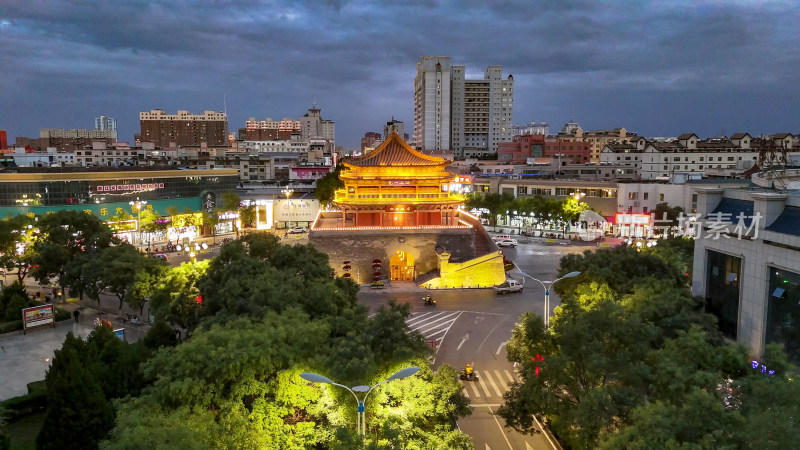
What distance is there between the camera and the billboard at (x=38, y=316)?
111 ft

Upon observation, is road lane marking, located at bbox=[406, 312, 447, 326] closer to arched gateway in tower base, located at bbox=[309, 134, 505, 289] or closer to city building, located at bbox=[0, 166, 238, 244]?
arched gateway in tower base, located at bbox=[309, 134, 505, 289]

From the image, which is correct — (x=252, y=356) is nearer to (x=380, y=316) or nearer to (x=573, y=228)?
(x=380, y=316)

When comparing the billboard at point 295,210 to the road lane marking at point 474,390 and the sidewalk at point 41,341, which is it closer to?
the sidewalk at point 41,341

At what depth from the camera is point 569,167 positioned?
97125mm

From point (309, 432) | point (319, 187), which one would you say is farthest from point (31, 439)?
point (319, 187)

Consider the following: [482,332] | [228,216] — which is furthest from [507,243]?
[228,216]

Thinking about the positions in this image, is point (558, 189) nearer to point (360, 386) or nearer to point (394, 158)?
point (394, 158)

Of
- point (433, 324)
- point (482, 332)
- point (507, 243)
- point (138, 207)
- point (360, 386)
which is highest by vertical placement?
point (138, 207)

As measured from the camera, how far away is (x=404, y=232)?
48562 mm

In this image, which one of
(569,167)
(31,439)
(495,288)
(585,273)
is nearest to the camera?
(31,439)

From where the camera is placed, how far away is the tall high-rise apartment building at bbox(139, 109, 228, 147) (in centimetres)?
18488

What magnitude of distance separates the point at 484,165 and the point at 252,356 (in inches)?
3797

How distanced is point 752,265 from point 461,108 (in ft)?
425

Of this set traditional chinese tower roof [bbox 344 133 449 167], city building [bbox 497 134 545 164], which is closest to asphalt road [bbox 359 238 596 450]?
traditional chinese tower roof [bbox 344 133 449 167]
